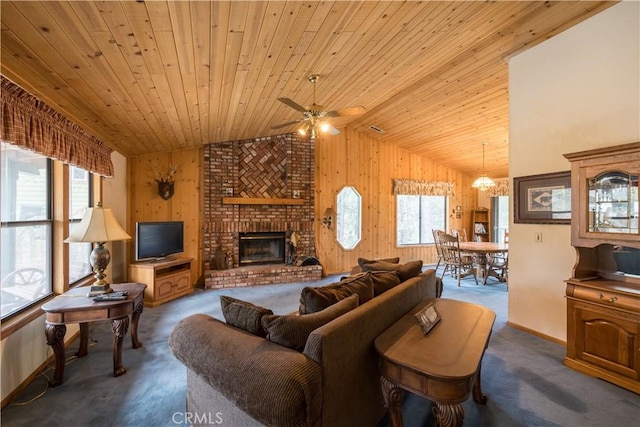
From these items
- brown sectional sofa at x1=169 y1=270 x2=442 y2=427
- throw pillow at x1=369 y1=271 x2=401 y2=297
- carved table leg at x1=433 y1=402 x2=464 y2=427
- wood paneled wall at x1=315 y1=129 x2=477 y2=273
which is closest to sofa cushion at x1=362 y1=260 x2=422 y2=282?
throw pillow at x1=369 y1=271 x2=401 y2=297

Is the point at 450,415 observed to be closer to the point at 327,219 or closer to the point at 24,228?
the point at 24,228

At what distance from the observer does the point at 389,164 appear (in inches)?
282

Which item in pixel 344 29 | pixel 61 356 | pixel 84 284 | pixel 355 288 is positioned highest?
pixel 344 29

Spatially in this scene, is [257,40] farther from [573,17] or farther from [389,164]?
[389,164]

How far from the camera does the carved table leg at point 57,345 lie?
2266mm

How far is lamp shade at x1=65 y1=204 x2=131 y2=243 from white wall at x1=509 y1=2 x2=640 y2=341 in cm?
425

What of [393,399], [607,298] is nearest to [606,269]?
[607,298]

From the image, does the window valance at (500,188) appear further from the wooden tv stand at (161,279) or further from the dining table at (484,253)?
the wooden tv stand at (161,279)

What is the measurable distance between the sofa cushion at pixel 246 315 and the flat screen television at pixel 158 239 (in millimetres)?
3378

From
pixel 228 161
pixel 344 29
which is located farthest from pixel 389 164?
pixel 344 29

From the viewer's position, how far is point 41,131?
2232 millimetres

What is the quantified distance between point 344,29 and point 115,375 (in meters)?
3.44

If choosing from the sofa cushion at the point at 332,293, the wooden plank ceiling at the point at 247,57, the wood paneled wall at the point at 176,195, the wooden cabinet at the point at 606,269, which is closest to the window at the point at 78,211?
the wooden plank ceiling at the point at 247,57

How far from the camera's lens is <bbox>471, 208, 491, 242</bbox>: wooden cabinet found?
777cm
